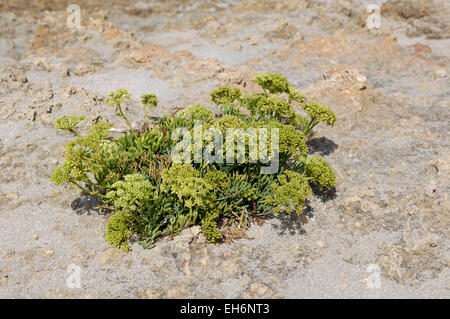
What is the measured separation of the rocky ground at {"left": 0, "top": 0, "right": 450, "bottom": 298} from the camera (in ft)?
15.5

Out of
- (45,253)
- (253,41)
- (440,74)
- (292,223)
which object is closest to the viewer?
(45,253)

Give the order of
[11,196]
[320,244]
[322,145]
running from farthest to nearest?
[322,145]
[11,196]
[320,244]

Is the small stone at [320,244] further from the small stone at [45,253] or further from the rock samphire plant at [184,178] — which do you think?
the small stone at [45,253]

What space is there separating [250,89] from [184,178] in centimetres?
461

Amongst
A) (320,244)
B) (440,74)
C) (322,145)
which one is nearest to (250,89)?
(322,145)

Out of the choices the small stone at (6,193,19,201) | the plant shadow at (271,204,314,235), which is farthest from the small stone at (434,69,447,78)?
the small stone at (6,193,19,201)

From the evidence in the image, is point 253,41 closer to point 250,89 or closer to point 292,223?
point 250,89

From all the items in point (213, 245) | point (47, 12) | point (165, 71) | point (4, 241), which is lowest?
point (213, 245)

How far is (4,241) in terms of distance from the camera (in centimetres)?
502

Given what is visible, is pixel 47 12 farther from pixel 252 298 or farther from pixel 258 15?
pixel 252 298

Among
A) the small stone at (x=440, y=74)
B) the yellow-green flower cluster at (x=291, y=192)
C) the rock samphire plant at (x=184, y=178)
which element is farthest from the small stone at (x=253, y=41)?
the yellow-green flower cluster at (x=291, y=192)

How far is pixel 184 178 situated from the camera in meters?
4.58
